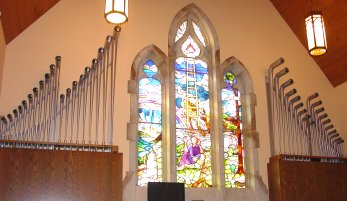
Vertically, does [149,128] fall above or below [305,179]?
above

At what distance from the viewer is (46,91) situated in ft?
23.8

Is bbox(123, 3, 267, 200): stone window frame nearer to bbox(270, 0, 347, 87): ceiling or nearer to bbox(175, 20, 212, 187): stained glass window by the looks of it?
bbox(175, 20, 212, 187): stained glass window

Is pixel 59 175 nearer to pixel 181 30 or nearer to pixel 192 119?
pixel 192 119

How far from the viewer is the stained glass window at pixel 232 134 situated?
8.15 metres

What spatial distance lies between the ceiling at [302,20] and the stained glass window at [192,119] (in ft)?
5.68

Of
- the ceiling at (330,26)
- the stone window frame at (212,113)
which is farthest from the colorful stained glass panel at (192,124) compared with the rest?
the ceiling at (330,26)

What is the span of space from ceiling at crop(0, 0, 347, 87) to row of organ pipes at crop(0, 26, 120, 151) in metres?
0.73

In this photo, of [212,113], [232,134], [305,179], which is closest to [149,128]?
[212,113]

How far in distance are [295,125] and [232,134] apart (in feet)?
3.35

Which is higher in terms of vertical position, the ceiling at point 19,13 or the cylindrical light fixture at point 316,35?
the ceiling at point 19,13

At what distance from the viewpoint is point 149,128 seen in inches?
312

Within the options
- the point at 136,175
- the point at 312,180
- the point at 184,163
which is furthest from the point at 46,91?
the point at 312,180

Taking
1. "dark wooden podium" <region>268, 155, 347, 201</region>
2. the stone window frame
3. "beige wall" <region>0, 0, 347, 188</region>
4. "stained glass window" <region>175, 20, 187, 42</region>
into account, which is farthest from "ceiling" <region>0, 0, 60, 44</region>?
"dark wooden podium" <region>268, 155, 347, 201</region>

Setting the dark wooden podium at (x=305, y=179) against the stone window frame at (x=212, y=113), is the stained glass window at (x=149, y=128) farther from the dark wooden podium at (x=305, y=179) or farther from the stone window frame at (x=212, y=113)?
the dark wooden podium at (x=305, y=179)
